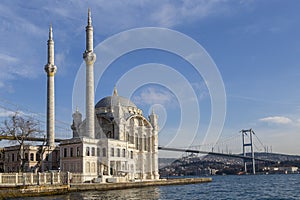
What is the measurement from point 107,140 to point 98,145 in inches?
51.2

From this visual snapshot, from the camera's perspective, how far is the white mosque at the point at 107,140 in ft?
165

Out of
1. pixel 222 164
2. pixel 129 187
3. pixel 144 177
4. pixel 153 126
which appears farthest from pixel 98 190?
pixel 222 164

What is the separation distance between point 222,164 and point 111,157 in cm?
11765

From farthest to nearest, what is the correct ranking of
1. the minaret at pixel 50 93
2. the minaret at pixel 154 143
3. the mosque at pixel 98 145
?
the minaret at pixel 154 143 < the minaret at pixel 50 93 < the mosque at pixel 98 145

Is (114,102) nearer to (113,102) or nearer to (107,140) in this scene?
(113,102)

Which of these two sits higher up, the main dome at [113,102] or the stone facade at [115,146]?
the main dome at [113,102]

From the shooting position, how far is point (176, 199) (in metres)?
33.6

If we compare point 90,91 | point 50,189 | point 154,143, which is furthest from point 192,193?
point 154,143

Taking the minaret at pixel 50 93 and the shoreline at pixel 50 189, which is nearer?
the shoreline at pixel 50 189

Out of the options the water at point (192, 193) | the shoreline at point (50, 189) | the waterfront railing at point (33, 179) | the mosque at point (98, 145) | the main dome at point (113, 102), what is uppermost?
the main dome at point (113, 102)

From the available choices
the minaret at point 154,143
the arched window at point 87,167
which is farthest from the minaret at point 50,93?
the minaret at point 154,143

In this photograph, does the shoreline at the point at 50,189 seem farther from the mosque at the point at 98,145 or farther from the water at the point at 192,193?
the mosque at the point at 98,145

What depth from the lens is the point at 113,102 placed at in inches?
2638

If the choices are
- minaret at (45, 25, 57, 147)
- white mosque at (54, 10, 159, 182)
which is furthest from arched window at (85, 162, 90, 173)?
minaret at (45, 25, 57, 147)
